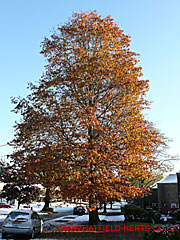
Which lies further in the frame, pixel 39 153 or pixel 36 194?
pixel 36 194

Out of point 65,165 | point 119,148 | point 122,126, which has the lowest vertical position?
point 65,165

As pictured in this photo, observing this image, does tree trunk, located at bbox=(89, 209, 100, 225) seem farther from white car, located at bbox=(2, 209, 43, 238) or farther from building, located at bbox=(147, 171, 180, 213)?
building, located at bbox=(147, 171, 180, 213)

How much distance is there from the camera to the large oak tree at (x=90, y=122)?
1227 centimetres

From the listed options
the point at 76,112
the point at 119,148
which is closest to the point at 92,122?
the point at 76,112

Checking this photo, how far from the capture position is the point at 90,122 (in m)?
12.5

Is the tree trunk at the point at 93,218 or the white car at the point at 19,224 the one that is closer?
the white car at the point at 19,224

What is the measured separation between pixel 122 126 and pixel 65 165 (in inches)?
147

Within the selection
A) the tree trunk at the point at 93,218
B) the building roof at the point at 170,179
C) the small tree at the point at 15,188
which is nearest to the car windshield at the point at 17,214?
the tree trunk at the point at 93,218

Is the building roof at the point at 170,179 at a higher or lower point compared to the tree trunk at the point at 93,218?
higher

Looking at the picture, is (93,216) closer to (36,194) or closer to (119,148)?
(119,148)

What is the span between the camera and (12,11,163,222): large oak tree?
1227cm

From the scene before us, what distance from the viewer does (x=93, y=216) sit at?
635 inches

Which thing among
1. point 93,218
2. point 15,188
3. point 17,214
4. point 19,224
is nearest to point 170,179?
point 15,188

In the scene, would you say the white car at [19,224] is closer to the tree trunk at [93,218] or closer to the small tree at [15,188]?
the tree trunk at [93,218]
